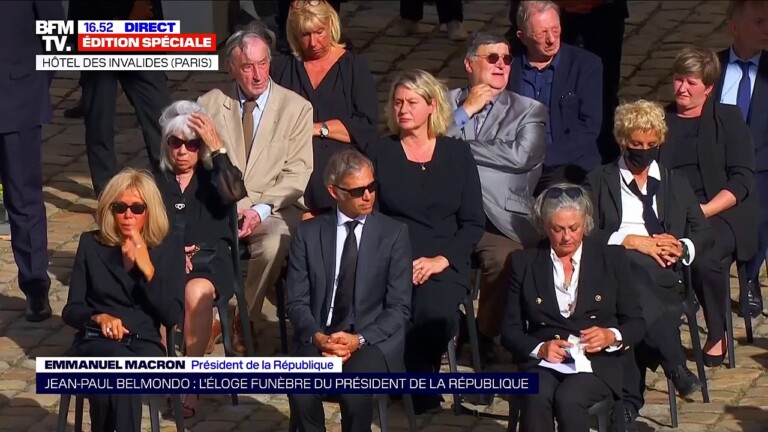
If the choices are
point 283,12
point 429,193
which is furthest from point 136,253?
point 283,12

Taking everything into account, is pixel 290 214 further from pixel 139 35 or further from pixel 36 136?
pixel 139 35

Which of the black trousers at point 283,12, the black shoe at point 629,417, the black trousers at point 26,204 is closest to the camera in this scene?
the black shoe at point 629,417

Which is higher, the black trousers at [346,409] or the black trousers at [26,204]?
the black trousers at [26,204]

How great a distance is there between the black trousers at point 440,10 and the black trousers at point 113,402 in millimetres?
6324

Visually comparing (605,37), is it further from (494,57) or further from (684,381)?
(684,381)

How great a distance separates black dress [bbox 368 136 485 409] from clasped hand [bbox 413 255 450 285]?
1.5 inches

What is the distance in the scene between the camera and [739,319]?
9.70m

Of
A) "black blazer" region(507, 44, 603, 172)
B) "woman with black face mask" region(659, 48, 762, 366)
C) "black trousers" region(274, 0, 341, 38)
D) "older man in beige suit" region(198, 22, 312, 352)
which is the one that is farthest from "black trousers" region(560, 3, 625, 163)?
"older man in beige suit" region(198, 22, 312, 352)

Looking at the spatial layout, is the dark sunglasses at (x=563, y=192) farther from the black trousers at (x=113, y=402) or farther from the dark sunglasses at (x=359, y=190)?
the black trousers at (x=113, y=402)

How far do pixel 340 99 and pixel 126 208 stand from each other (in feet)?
6.15

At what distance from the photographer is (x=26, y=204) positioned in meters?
9.81

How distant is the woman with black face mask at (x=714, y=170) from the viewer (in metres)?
9.02

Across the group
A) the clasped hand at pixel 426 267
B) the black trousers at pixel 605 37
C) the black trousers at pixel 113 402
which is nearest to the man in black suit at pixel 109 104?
the black trousers at pixel 605 37

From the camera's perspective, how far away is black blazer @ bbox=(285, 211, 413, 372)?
798cm
